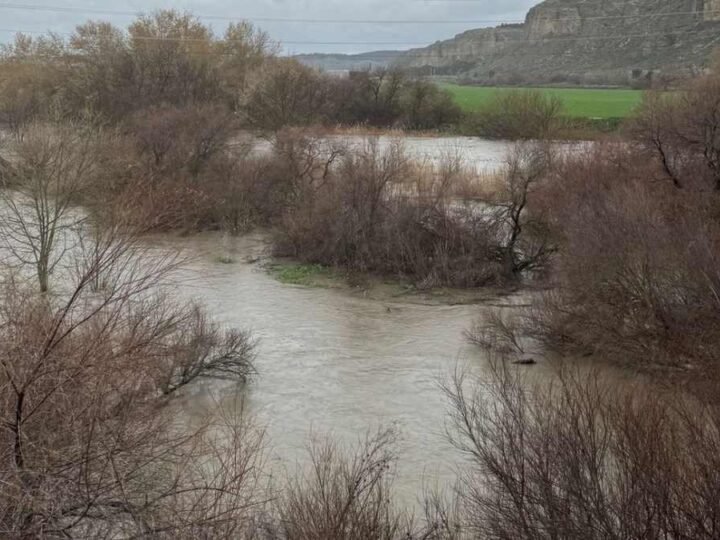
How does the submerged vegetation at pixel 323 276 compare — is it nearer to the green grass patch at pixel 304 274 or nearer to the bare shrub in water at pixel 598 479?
the bare shrub in water at pixel 598 479

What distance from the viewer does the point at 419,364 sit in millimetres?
17141

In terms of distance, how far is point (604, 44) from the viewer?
101 metres

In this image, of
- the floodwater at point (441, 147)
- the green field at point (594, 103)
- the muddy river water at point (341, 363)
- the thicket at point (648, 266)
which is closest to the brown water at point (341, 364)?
the muddy river water at point (341, 363)

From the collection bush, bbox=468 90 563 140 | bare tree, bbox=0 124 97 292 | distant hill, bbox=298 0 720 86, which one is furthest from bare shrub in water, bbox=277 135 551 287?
distant hill, bbox=298 0 720 86

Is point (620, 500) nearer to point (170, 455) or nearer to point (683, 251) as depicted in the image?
point (170, 455)

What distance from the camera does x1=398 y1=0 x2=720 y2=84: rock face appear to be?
269ft

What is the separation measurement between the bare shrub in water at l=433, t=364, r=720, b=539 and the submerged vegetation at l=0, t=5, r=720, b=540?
0.09ft

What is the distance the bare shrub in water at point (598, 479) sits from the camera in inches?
279

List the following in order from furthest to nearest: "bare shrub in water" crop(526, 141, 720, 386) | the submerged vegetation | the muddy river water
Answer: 1. "bare shrub in water" crop(526, 141, 720, 386)
2. the muddy river water
3. the submerged vegetation

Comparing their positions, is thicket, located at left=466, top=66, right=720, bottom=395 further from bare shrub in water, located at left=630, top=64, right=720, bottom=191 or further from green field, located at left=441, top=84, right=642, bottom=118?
green field, located at left=441, top=84, right=642, bottom=118

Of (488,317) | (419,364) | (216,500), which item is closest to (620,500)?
(216,500)

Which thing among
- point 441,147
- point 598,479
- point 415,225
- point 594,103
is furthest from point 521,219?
point 594,103

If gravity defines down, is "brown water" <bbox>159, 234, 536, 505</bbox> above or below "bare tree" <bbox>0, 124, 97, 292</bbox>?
below

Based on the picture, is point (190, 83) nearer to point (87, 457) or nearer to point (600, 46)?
point (87, 457)
